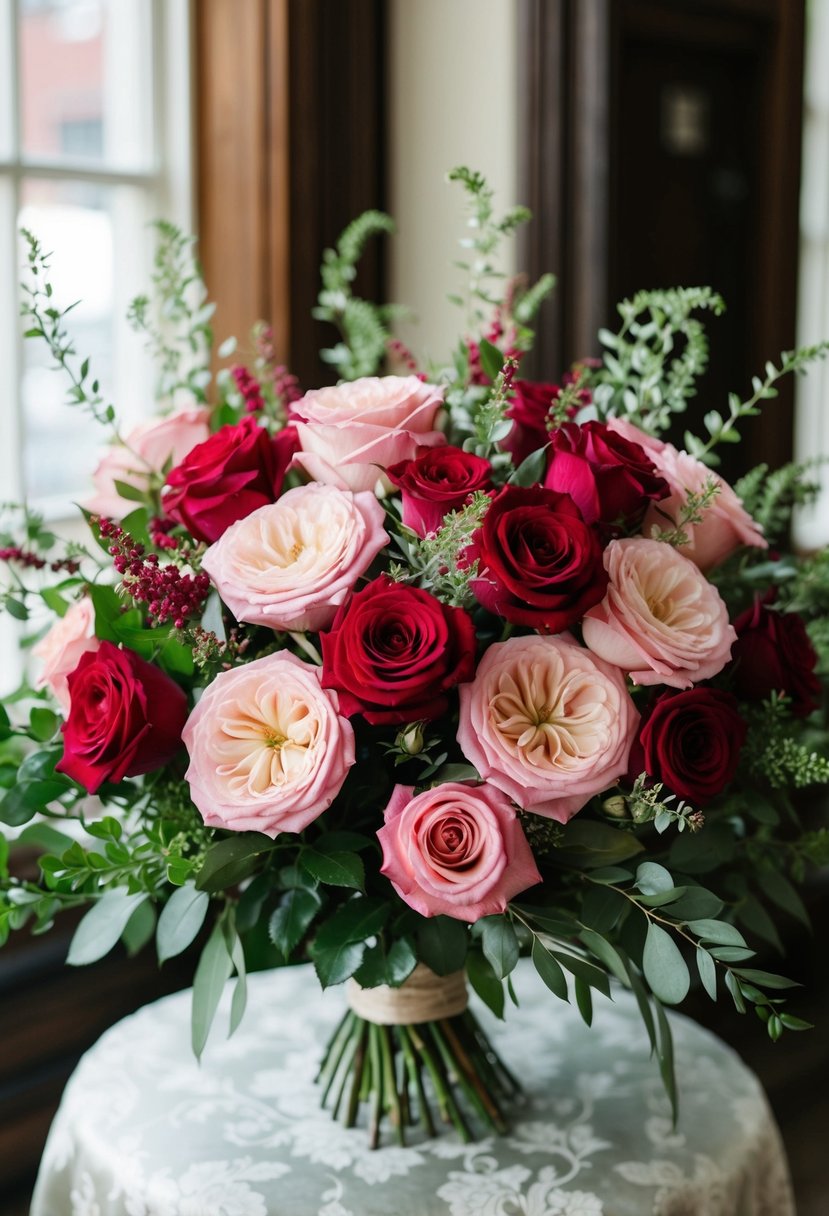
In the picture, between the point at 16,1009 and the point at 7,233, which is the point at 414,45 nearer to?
the point at 7,233

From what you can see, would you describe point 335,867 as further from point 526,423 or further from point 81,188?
point 81,188

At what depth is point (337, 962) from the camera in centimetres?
88

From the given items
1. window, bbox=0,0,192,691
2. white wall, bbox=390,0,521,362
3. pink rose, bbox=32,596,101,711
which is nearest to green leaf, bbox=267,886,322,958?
pink rose, bbox=32,596,101,711

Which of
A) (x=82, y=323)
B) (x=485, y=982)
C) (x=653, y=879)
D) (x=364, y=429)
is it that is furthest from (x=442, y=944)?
(x=82, y=323)

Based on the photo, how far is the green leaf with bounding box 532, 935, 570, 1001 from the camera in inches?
32.9

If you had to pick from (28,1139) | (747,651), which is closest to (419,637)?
(747,651)

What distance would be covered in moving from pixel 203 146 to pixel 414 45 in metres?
0.37

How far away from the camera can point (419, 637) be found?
2.59 ft

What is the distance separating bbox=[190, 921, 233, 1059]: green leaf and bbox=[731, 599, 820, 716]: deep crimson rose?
1.44ft

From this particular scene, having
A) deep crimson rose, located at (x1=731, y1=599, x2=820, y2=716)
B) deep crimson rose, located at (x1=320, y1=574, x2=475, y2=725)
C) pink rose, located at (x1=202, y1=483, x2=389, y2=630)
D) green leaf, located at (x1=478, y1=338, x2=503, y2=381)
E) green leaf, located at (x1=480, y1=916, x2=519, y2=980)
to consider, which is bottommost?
green leaf, located at (x1=480, y1=916, x2=519, y2=980)

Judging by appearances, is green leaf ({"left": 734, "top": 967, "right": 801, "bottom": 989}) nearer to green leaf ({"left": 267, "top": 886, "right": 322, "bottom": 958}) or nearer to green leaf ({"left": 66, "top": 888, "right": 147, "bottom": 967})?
green leaf ({"left": 267, "top": 886, "right": 322, "bottom": 958})

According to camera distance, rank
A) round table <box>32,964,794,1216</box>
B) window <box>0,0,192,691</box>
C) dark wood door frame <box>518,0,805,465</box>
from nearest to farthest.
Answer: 1. round table <box>32,964,794,1216</box>
2. window <box>0,0,192,691</box>
3. dark wood door frame <box>518,0,805,465</box>

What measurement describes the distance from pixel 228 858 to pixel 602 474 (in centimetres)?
36

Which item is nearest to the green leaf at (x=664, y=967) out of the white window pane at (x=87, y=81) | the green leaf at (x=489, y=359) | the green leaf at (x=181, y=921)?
the green leaf at (x=181, y=921)
